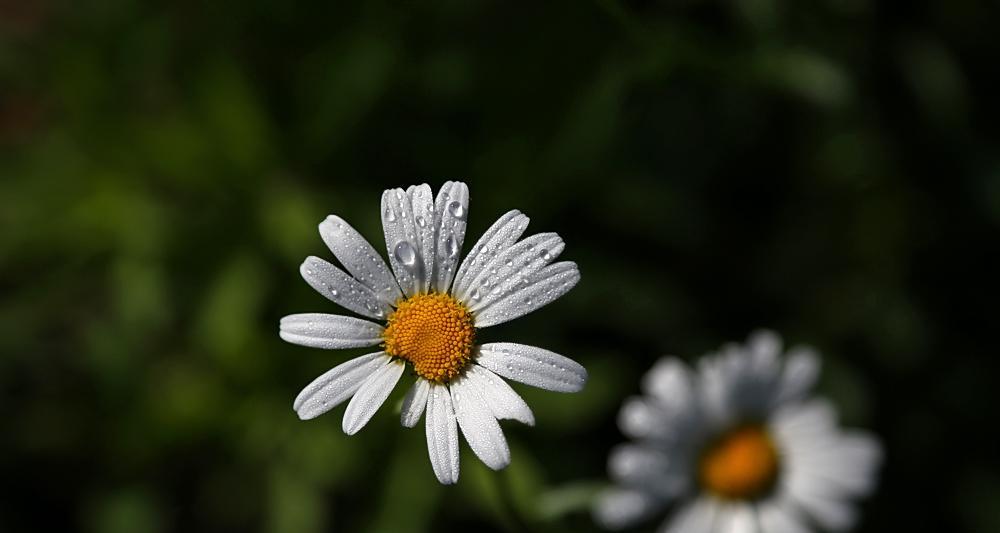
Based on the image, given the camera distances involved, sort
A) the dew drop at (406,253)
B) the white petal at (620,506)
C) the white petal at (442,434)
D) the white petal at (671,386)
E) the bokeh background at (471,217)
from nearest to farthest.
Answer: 1. the white petal at (442,434)
2. the dew drop at (406,253)
3. the white petal at (620,506)
4. the white petal at (671,386)
5. the bokeh background at (471,217)

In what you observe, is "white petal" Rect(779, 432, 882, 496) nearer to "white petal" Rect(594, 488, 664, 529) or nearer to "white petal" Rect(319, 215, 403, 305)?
"white petal" Rect(594, 488, 664, 529)

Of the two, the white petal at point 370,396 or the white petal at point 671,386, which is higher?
the white petal at point 671,386

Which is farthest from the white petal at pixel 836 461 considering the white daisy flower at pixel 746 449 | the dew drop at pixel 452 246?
the dew drop at pixel 452 246

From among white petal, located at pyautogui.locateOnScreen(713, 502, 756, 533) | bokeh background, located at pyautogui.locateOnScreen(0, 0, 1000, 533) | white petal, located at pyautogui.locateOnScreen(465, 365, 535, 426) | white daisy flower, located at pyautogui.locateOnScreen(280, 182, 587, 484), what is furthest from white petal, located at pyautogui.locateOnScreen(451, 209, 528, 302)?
white petal, located at pyautogui.locateOnScreen(713, 502, 756, 533)

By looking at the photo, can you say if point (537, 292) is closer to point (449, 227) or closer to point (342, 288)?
point (449, 227)

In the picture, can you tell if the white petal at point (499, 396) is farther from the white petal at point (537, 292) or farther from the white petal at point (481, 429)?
the white petal at point (537, 292)

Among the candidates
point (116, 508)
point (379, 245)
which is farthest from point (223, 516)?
point (379, 245)
